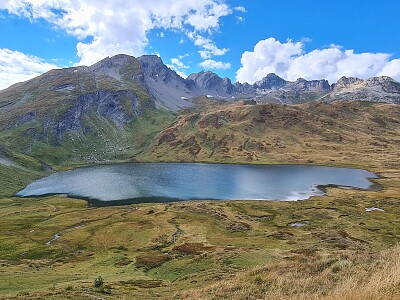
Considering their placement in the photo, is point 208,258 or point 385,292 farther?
point 208,258

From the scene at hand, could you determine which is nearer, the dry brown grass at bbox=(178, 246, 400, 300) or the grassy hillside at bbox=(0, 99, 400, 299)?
the dry brown grass at bbox=(178, 246, 400, 300)

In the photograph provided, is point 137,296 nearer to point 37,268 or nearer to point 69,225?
point 37,268

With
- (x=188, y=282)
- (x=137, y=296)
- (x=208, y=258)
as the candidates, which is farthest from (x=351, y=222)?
(x=137, y=296)

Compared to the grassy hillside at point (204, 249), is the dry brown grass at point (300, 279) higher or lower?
higher

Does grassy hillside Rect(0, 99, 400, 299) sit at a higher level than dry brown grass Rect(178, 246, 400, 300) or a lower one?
lower

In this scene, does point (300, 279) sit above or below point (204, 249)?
above

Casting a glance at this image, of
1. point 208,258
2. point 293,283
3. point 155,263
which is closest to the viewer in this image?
point 293,283

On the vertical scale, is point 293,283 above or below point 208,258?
above

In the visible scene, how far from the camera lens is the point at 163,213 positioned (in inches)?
5113

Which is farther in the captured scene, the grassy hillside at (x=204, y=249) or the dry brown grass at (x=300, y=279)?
the grassy hillside at (x=204, y=249)

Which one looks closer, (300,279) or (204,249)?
(300,279)

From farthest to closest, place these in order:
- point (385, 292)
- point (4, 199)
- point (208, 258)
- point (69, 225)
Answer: point (4, 199) < point (69, 225) < point (208, 258) < point (385, 292)

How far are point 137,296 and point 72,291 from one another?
20.5 ft

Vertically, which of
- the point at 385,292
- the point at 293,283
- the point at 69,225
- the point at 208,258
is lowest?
the point at 69,225
